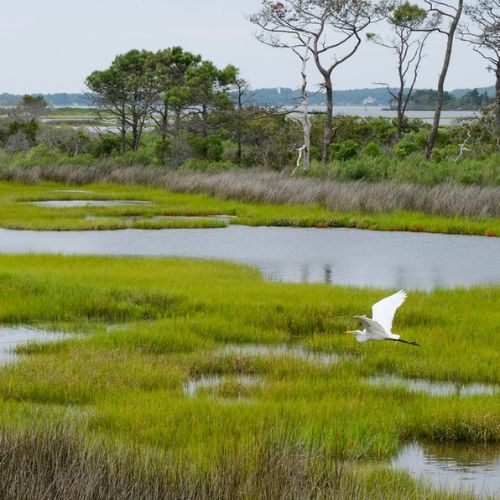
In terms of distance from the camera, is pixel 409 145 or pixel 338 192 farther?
pixel 409 145

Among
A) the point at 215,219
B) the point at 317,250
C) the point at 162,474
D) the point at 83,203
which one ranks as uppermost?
the point at 162,474

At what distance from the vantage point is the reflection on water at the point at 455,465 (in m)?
7.63

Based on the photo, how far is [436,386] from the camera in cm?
1041

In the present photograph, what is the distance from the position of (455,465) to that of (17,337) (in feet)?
20.3

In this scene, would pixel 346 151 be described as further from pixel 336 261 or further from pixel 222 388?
pixel 222 388

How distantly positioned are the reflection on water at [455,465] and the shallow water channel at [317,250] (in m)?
8.35

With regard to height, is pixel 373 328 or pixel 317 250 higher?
pixel 373 328

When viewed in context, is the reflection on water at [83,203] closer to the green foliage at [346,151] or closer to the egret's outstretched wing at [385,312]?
the green foliage at [346,151]

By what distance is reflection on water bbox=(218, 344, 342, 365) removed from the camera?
37.3 ft

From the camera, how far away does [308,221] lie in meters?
27.6

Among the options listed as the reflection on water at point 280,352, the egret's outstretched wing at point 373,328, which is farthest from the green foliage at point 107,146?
the egret's outstretched wing at point 373,328

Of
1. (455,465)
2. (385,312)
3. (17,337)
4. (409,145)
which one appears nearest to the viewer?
(455,465)

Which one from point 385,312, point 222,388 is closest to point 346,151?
point 385,312

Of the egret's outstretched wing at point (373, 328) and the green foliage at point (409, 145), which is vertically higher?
the green foliage at point (409, 145)
